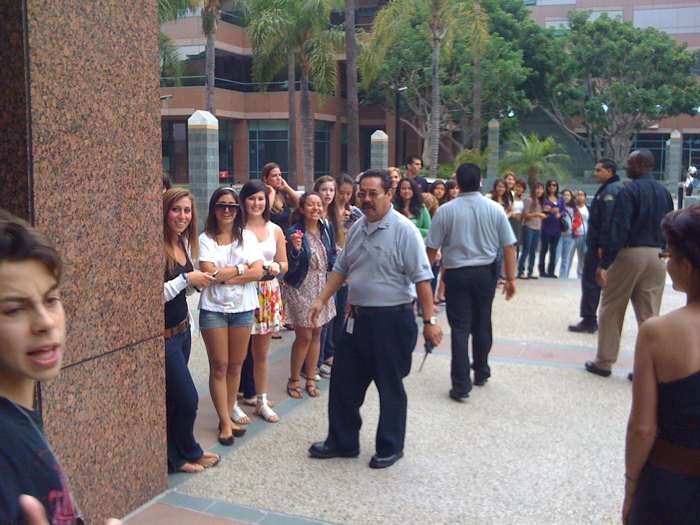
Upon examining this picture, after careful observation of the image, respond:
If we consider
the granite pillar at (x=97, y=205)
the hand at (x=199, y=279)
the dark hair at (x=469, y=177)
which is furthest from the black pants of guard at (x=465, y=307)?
the granite pillar at (x=97, y=205)

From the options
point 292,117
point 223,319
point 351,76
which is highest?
point 351,76

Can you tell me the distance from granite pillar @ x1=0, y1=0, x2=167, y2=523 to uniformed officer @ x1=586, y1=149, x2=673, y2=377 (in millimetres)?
4234

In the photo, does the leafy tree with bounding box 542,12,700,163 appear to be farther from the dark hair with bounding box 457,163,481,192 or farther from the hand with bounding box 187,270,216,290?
the hand with bounding box 187,270,216,290

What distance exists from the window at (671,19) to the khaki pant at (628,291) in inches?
1790

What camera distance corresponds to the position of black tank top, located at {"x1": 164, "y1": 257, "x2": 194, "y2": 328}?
4.71 m

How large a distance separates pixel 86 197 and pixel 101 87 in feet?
1.81

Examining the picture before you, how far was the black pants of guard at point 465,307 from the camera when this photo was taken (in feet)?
21.0

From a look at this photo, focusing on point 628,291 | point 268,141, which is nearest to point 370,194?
point 628,291

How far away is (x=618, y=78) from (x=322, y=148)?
15.8m

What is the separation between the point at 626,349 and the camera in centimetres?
830

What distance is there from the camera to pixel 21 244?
1.60 meters

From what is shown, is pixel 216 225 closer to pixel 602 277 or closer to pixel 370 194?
pixel 370 194

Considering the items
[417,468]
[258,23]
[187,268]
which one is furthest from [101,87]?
[258,23]

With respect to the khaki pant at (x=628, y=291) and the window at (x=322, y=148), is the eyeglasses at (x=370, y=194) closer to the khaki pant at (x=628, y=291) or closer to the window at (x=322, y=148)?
the khaki pant at (x=628, y=291)
